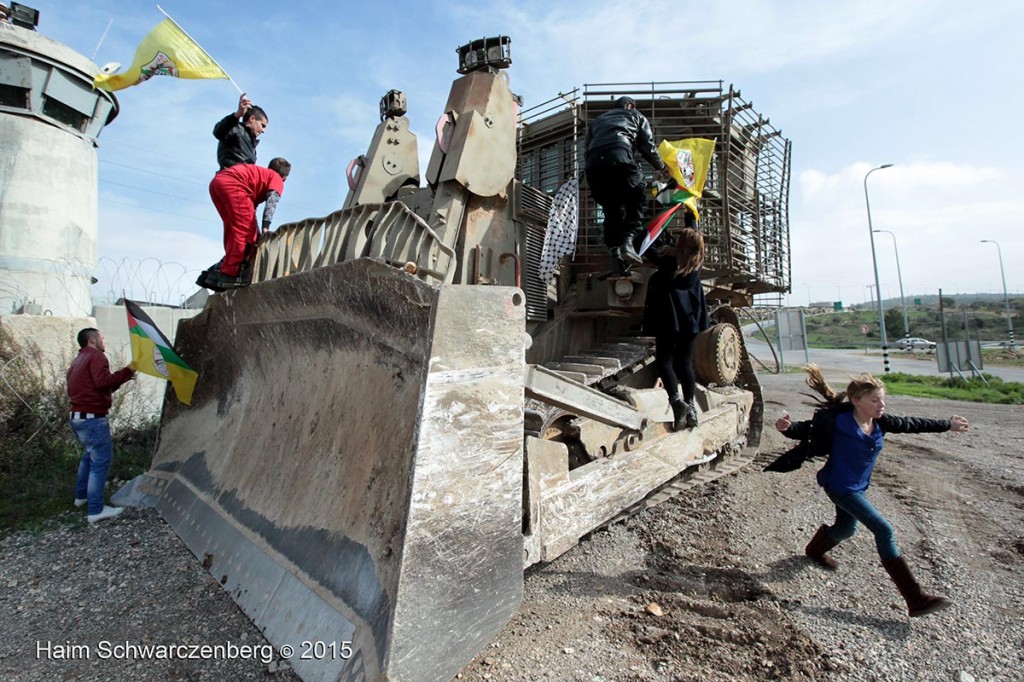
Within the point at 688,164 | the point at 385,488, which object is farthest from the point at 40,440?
the point at 688,164

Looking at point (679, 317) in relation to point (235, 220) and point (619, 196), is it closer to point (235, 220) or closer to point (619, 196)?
point (619, 196)

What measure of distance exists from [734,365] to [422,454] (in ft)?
14.4

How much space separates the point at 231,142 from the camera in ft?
14.9

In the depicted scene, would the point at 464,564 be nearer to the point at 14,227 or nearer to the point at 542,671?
the point at 542,671

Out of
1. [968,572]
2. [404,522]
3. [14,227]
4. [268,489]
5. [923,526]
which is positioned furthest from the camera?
[14,227]

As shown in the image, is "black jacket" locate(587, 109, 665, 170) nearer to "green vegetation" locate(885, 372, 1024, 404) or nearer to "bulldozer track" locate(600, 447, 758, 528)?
"bulldozer track" locate(600, 447, 758, 528)

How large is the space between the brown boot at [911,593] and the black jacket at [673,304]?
188 centimetres

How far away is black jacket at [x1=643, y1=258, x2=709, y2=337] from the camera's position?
4367 millimetres

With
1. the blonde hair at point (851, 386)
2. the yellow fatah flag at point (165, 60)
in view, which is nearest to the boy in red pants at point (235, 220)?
the yellow fatah flag at point (165, 60)

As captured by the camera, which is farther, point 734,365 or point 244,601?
point 734,365

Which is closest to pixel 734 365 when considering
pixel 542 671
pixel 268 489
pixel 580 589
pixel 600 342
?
pixel 600 342

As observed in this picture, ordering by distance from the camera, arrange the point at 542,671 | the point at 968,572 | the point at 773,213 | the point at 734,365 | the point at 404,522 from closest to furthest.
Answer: the point at 404,522 < the point at 542,671 < the point at 968,572 < the point at 734,365 < the point at 773,213

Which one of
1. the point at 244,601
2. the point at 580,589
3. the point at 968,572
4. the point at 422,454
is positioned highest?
the point at 422,454

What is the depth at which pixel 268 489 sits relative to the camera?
3188 mm
